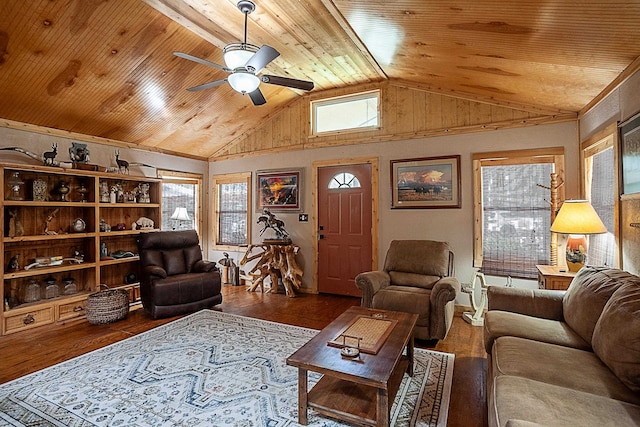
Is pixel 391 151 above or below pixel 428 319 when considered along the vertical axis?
above

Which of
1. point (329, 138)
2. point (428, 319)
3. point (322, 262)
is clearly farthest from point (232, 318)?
point (329, 138)

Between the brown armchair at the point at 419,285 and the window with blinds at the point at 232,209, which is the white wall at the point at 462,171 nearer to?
the brown armchair at the point at 419,285

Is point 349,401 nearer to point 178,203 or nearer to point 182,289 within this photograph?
point 182,289

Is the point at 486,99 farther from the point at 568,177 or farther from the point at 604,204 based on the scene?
the point at 604,204

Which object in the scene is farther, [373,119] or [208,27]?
[373,119]

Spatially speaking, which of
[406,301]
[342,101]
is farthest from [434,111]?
[406,301]

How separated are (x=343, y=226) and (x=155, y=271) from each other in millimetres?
2676

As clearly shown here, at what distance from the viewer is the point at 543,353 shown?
6.27 ft

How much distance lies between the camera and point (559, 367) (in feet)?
5.76

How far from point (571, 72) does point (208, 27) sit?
135 inches

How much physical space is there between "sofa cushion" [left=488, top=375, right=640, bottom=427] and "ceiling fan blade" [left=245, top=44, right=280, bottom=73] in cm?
257

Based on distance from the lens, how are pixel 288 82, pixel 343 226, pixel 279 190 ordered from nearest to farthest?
pixel 288 82, pixel 343 226, pixel 279 190

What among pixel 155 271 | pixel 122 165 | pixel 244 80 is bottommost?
pixel 155 271

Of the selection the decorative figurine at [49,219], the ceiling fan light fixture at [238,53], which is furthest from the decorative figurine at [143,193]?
the ceiling fan light fixture at [238,53]
